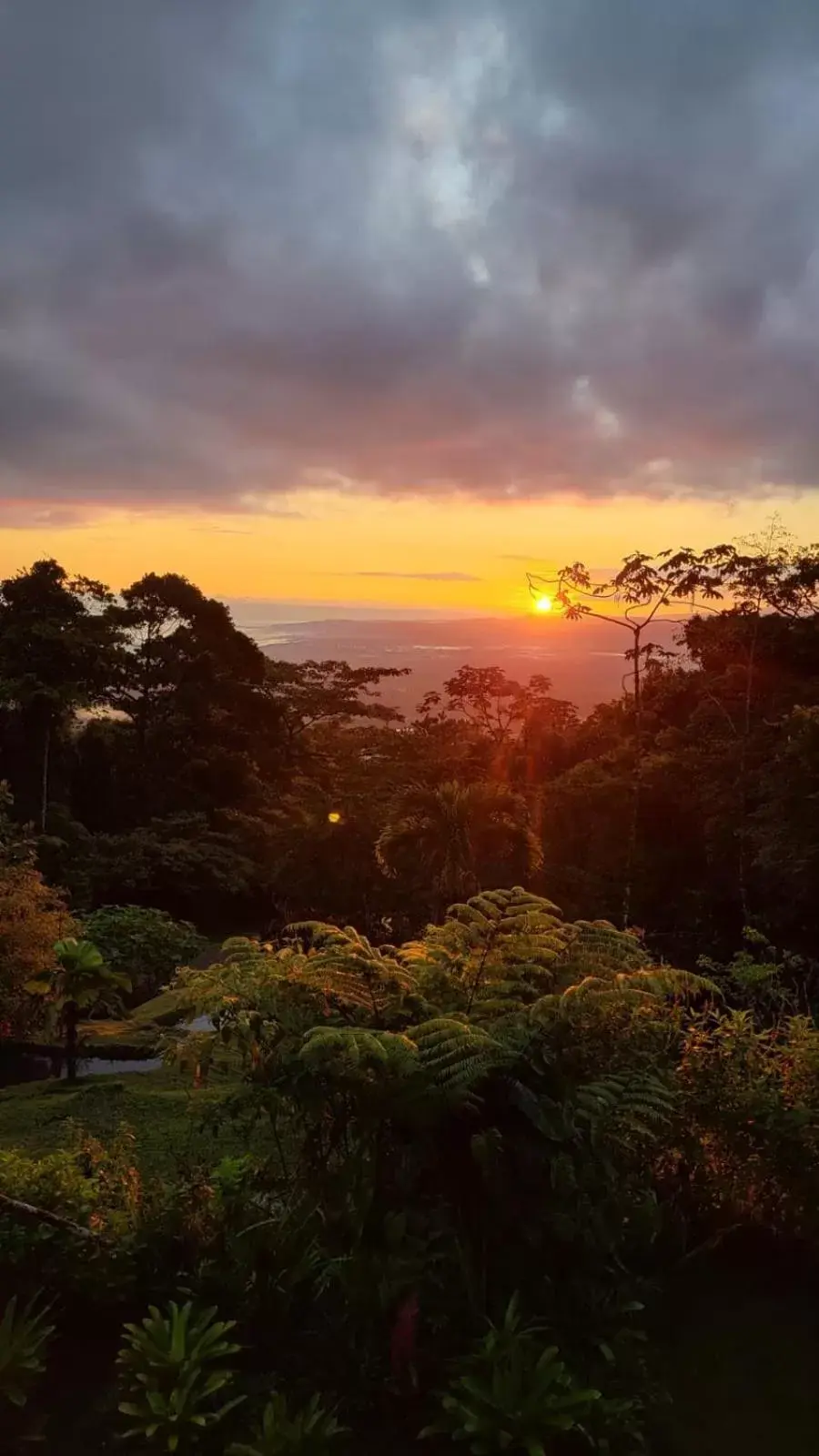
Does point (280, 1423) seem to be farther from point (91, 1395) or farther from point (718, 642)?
point (718, 642)

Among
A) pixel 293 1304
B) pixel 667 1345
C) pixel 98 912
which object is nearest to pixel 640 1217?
pixel 667 1345

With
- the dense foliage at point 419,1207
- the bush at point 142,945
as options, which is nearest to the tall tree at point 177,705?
the bush at point 142,945

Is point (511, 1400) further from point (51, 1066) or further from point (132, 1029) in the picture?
point (132, 1029)

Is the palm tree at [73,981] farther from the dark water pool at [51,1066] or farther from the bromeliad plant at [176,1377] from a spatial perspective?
the bromeliad plant at [176,1377]

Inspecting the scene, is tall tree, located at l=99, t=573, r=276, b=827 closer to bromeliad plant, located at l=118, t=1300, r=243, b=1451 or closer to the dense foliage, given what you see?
the dense foliage

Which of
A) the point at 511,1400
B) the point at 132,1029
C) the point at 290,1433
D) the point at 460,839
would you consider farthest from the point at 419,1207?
the point at 132,1029
